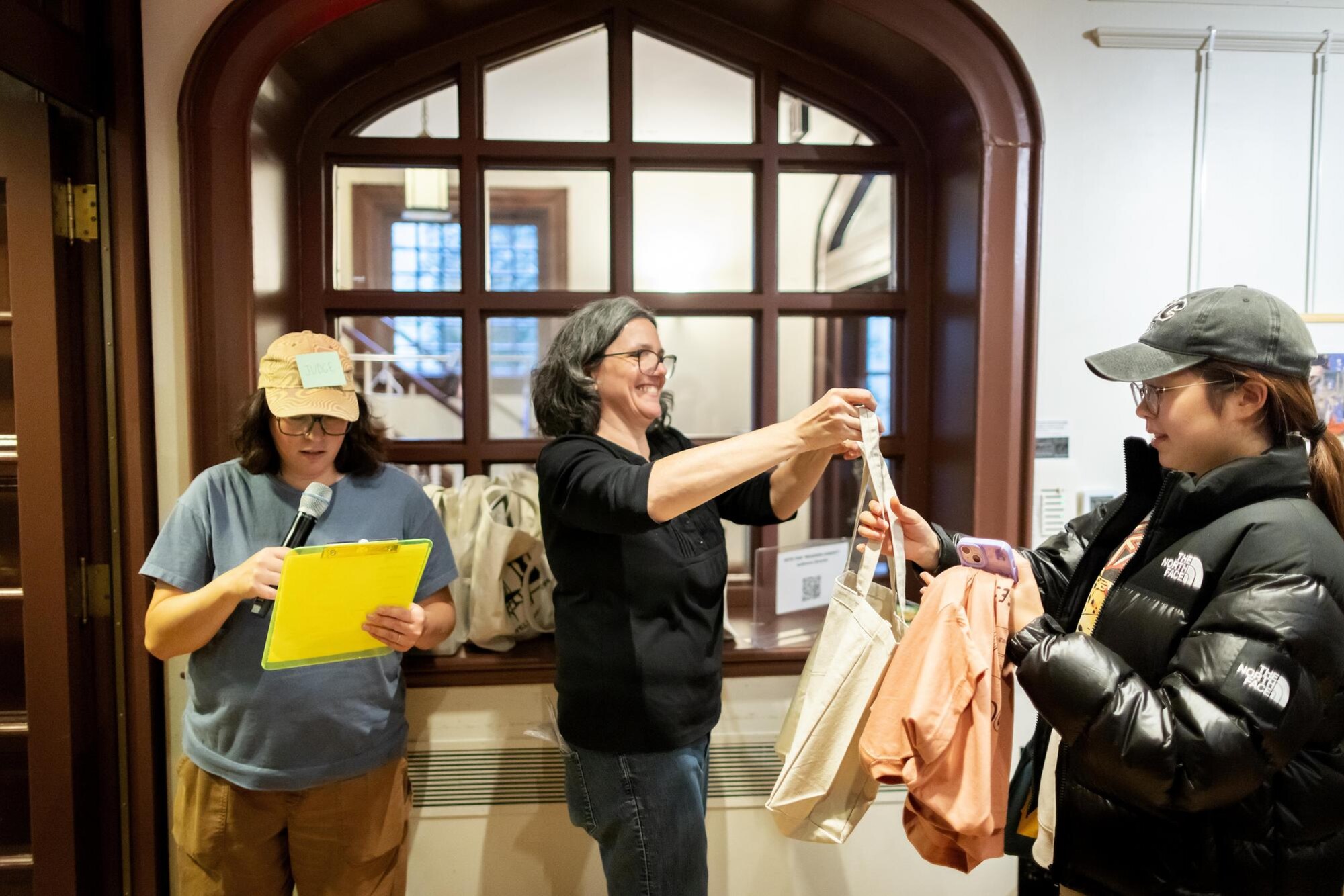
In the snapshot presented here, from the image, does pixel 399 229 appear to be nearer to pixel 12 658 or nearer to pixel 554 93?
pixel 554 93

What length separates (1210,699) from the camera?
1047mm

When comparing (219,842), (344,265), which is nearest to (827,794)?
(219,842)

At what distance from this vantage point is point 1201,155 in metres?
2.11

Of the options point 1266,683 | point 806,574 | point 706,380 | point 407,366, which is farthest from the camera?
point 706,380

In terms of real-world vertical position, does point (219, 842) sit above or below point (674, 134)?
below

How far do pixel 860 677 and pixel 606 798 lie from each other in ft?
1.89

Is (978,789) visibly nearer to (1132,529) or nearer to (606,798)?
(1132,529)

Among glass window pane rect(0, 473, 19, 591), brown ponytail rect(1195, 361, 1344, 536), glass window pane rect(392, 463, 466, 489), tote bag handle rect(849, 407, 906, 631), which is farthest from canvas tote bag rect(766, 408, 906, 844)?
glass window pane rect(0, 473, 19, 591)

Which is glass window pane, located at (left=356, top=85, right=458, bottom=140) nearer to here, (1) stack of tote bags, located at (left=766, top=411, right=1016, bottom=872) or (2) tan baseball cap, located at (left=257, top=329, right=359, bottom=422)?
(2) tan baseball cap, located at (left=257, top=329, right=359, bottom=422)

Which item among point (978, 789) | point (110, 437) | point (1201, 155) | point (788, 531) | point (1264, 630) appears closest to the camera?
point (1264, 630)

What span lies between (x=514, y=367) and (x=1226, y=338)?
1721 mm

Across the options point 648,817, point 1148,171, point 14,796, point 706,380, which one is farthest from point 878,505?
point 14,796

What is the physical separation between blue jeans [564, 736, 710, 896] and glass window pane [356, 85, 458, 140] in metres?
1.68

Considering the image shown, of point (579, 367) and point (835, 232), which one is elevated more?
point (835, 232)
